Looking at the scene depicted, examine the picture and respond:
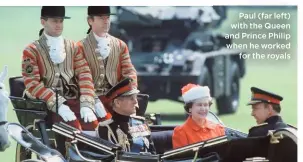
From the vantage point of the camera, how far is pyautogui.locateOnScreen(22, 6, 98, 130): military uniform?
6492 millimetres

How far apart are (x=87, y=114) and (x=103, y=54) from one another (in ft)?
1.32

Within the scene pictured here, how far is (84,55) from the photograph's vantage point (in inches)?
261

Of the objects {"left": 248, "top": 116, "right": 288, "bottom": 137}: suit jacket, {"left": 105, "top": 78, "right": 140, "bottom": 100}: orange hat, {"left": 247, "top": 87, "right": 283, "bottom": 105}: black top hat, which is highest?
{"left": 105, "top": 78, "right": 140, "bottom": 100}: orange hat

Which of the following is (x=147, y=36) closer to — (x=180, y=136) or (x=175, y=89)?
(x=175, y=89)

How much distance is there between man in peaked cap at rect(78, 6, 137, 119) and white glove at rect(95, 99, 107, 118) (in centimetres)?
2

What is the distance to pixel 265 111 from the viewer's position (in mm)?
6027

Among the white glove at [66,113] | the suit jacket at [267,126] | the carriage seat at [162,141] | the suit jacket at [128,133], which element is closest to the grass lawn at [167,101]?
the white glove at [66,113]

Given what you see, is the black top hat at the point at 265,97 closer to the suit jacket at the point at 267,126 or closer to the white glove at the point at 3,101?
the suit jacket at the point at 267,126

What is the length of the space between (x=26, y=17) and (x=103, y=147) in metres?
1.32

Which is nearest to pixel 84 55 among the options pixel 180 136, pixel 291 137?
pixel 180 136

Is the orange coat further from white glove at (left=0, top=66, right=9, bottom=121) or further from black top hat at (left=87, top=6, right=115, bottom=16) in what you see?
white glove at (left=0, top=66, right=9, bottom=121)

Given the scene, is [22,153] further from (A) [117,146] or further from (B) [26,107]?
(A) [117,146]

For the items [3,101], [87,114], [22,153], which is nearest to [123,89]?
[87,114]

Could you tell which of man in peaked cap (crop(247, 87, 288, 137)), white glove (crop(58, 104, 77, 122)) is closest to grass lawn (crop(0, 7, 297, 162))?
white glove (crop(58, 104, 77, 122))
